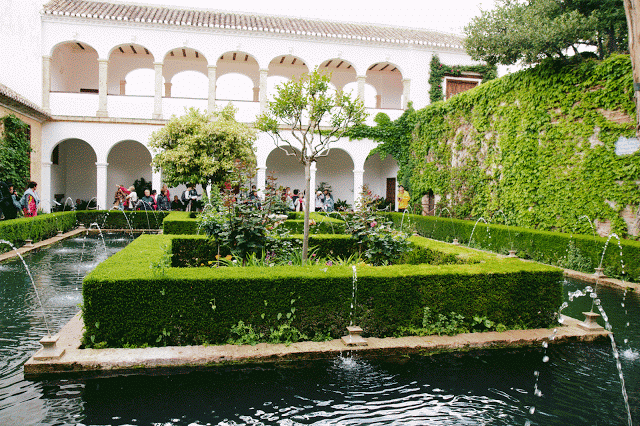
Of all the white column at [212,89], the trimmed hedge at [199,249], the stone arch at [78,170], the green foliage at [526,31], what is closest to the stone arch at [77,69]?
the stone arch at [78,170]

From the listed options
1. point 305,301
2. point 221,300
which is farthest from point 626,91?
point 221,300

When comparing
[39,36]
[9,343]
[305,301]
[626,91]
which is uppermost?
[39,36]

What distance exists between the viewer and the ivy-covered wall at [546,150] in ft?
27.9

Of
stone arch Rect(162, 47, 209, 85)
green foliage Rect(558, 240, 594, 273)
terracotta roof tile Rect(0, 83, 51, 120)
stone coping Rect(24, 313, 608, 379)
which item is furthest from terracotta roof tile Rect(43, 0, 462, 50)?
stone coping Rect(24, 313, 608, 379)

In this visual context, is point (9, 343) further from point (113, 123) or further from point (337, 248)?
point (113, 123)

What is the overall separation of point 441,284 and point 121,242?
395 inches

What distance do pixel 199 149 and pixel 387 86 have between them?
40.6 ft

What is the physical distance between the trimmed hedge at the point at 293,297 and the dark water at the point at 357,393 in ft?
1.62

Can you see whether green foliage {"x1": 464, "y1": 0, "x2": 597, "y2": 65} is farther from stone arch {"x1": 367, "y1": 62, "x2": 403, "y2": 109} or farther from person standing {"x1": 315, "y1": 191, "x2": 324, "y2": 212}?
stone arch {"x1": 367, "y1": 62, "x2": 403, "y2": 109}

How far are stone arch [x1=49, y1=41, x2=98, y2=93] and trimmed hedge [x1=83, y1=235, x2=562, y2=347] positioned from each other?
17.5 metres

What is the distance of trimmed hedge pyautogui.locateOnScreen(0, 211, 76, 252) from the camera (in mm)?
9323

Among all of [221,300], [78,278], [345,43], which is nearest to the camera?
[221,300]

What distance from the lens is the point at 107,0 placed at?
18.8 meters

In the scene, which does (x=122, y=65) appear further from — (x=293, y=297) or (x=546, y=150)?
(x=293, y=297)
